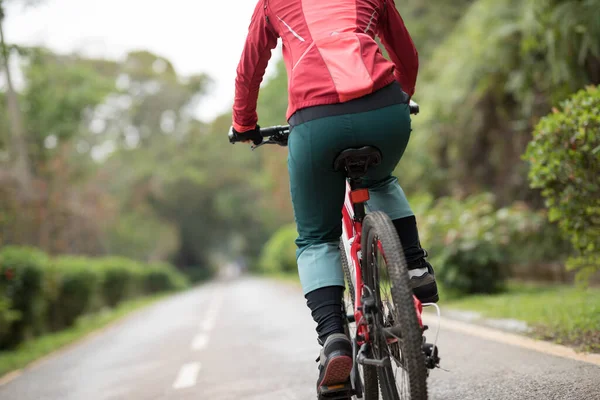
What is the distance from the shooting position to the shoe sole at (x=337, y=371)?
7.80 ft

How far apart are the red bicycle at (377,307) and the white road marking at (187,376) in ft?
7.13

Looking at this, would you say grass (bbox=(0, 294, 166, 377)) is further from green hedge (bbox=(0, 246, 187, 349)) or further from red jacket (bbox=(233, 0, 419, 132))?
red jacket (bbox=(233, 0, 419, 132))

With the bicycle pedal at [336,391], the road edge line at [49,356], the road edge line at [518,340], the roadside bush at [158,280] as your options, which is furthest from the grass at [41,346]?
the roadside bush at [158,280]

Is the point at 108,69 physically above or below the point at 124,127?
above

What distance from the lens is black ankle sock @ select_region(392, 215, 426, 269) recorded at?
263 centimetres

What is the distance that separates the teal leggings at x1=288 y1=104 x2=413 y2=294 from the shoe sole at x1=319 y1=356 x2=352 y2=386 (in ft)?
1.03

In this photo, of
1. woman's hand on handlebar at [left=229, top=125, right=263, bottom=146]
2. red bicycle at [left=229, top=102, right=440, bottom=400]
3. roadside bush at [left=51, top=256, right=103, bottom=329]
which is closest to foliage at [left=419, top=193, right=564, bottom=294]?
red bicycle at [left=229, top=102, right=440, bottom=400]

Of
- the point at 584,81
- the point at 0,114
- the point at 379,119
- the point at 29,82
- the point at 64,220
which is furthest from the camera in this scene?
the point at 29,82

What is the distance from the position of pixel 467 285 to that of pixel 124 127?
143 feet

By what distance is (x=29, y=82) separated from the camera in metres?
21.5

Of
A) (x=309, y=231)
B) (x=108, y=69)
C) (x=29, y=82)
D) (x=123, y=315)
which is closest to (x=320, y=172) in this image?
(x=309, y=231)

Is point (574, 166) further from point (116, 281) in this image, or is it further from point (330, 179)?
point (116, 281)

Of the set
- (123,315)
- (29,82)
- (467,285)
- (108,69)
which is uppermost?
(108,69)

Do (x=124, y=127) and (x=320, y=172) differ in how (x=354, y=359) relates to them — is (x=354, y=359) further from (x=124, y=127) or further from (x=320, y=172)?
(x=124, y=127)
